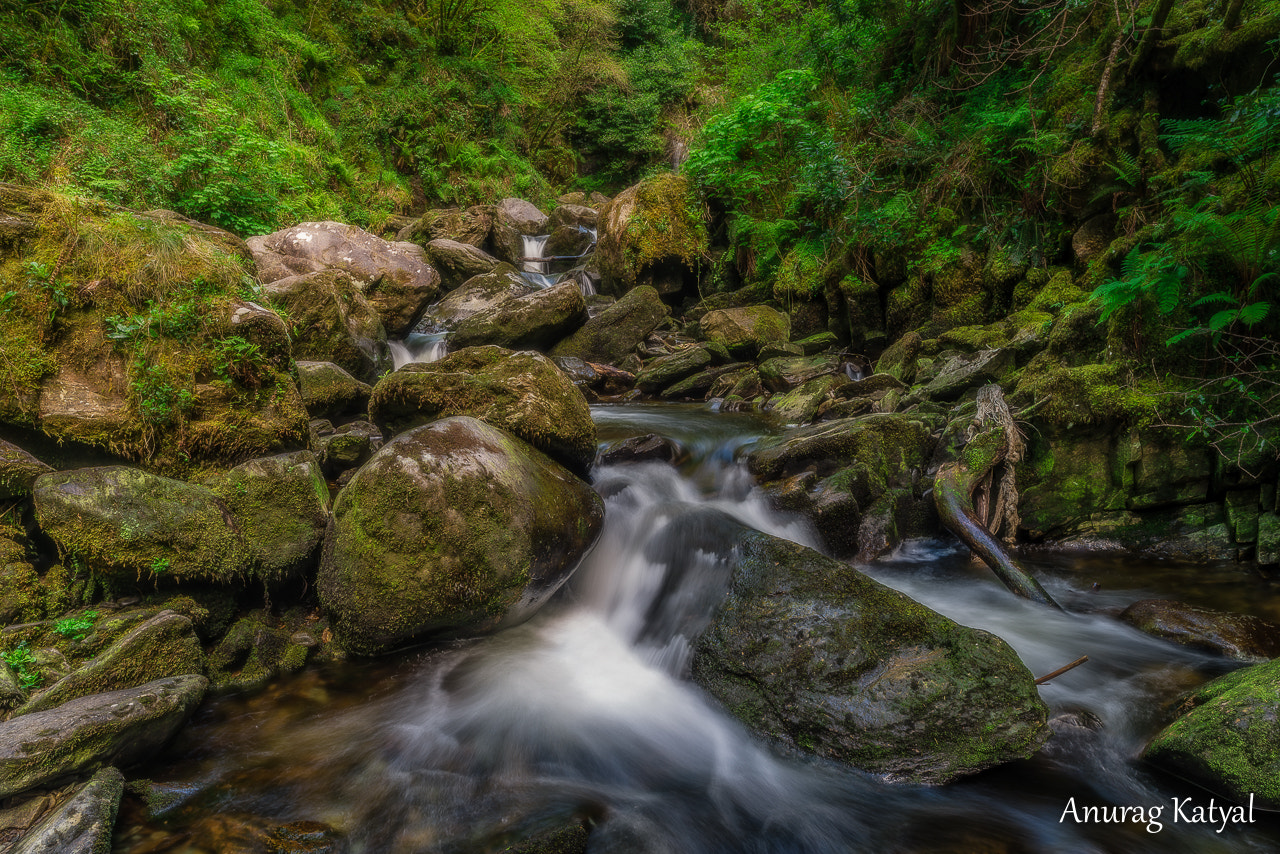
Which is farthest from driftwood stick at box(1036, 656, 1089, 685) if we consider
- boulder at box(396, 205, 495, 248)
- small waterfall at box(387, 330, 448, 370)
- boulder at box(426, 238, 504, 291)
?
boulder at box(396, 205, 495, 248)

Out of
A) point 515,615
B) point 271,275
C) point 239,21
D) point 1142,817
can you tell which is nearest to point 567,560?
point 515,615

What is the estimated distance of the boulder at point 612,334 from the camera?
10.9 m

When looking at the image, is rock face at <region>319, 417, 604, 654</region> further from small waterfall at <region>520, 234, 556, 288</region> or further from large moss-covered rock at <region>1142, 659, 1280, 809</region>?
small waterfall at <region>520, 234, 556, 288</region>

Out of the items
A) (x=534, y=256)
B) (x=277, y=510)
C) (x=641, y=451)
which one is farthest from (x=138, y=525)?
(x=534, y=256)

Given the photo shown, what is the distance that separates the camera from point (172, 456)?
410cm

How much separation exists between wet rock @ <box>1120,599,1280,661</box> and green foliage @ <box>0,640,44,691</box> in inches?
257

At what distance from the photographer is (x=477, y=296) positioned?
40.0 ft

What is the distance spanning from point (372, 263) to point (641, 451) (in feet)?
25.2

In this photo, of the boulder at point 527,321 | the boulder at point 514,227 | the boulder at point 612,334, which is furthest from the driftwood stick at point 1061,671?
the boulder at point 514,227

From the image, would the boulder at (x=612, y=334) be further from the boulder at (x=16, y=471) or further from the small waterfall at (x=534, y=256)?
the boulder at (x=16, y=471)

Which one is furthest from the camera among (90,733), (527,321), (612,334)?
(612,334)

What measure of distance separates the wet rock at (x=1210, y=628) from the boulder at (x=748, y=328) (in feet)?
22.6

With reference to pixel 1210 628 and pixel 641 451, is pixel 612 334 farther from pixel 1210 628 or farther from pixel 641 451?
pixel 1210 628

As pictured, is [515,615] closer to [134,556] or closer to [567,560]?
[567,560]
